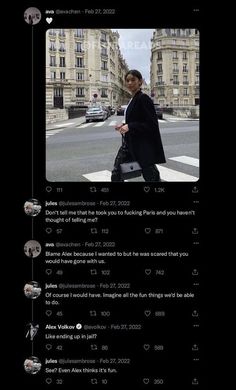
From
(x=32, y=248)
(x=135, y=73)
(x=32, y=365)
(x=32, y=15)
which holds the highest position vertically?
(x=32, y=15)

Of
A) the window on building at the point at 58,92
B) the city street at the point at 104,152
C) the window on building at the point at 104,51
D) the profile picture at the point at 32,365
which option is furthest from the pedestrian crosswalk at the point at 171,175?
the profile picture at the point at 32,365

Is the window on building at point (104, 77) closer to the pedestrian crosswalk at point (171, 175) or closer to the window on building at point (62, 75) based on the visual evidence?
the window on building at point (62, 75)

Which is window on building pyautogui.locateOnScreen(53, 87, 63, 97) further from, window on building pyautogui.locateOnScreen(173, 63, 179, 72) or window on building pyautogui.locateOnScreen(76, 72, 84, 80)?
window on building pyautogui.locateOnScreen(173, 63, 179, 72)

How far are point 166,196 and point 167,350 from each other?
1077 mm

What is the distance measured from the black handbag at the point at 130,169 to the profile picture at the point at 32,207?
658mm

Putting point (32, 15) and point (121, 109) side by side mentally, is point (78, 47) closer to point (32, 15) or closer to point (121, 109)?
point (32, 15)

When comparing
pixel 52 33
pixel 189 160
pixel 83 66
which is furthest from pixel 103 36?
pixel 189 160

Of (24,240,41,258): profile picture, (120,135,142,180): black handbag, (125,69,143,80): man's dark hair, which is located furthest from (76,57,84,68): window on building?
(24,240,41,258): profile picture

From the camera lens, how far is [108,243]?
8.32 feet

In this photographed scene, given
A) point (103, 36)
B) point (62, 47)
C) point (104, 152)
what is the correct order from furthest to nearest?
point (104, 152)
point (103, 36)
point (62, 47)

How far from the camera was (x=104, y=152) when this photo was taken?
3.33 metres

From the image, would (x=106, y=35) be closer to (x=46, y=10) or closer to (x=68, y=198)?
(x=46, y=10)

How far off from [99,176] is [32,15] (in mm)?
1188

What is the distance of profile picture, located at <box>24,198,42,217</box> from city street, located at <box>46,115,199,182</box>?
18cm
